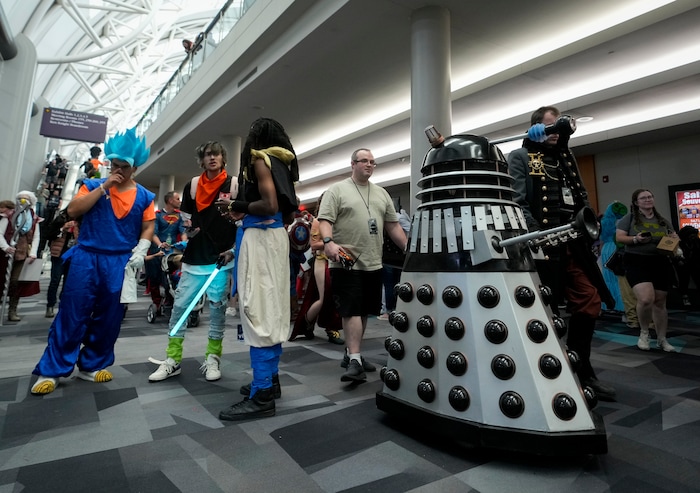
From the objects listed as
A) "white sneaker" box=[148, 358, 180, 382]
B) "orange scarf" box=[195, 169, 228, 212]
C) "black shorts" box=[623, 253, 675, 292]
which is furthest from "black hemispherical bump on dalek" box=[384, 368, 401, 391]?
"black shorts" box=[623, 253, 675, 292]

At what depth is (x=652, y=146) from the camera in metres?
8.80

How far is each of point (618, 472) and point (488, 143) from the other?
1507mm

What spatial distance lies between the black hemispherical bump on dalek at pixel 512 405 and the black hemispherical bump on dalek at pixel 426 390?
0.29m

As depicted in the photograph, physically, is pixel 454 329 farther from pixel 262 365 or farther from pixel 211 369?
pixel 211 369

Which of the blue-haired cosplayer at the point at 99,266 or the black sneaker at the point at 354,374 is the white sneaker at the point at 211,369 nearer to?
the blue-haired cosplayer at the point at 99,266

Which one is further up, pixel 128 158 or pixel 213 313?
pixel 128 158

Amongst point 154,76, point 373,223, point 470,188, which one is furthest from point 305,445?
point 154,76

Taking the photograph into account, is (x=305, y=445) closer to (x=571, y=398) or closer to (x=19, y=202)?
(x=571, y=398)

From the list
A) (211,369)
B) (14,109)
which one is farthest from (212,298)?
(14,109)

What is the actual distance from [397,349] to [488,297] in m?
0.51

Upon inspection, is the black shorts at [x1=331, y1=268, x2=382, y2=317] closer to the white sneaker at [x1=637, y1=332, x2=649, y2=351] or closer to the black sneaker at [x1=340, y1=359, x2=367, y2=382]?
the black sneaker at [x1=340, y1=359, x2=367, y2=382]

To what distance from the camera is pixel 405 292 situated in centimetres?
188

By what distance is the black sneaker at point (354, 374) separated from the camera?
100 inches

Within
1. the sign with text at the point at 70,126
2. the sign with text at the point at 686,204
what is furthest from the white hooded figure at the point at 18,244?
the sign with text at the point at 686,204
